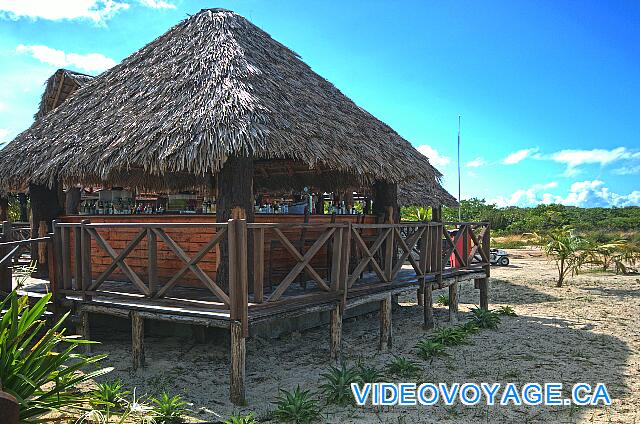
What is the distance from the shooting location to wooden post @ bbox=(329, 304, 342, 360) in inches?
236

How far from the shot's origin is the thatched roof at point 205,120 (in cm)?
549

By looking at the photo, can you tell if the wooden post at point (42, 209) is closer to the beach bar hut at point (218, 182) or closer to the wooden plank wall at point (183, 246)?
the beach bar hut at point (218, 182)

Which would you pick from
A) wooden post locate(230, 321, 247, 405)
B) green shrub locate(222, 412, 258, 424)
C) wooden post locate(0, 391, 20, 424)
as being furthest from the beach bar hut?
wooden post locate(0, 391, 20, 424)

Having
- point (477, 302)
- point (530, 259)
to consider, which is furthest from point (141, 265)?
point (530, 259)

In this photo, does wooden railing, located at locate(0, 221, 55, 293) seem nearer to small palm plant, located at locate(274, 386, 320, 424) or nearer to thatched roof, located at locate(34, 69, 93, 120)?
small palm plant, located at locate(274, 386, 320, 424)

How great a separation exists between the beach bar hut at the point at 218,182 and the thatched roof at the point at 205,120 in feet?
0.08

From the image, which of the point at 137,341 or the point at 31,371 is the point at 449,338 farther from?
the point at 31,371

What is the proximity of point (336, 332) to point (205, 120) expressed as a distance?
2.75 meters

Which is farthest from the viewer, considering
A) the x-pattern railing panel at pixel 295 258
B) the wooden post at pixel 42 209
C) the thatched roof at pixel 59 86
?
the thatched roof at pixel 59 86

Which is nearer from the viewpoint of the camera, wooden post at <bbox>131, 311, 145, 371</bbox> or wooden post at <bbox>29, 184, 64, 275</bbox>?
wooden post at <bbox>131, 311, 145, 371</bbox>

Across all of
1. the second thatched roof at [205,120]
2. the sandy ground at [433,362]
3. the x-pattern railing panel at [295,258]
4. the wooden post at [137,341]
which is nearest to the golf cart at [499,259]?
the sandy ground at [433,362]

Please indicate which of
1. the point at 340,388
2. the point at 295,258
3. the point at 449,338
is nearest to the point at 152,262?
the point at 295,258

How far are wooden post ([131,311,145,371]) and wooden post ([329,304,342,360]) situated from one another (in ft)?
6.80

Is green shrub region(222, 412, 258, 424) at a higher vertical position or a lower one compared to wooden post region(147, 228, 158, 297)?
lower
